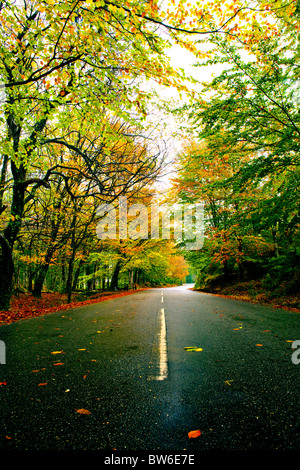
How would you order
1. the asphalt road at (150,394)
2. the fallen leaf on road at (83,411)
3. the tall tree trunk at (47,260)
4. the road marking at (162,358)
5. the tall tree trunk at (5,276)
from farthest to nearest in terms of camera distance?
the tall tree trunk at (47,260)
the tall tree trunk at (5,276)
the road marking at (162,358)
the fallen leaf on road at (83,411)
the asphalt road at (150,394)

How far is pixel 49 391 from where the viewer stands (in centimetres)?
195

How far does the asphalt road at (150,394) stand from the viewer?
1.34 m

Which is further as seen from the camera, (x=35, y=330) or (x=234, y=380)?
(x=35, y=330)

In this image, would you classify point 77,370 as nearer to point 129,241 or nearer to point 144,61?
point 144,61

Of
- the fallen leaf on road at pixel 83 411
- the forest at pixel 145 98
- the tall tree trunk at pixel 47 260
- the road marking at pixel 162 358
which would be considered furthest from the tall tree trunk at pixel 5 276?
the fallen leaf on road at pixel 83 411

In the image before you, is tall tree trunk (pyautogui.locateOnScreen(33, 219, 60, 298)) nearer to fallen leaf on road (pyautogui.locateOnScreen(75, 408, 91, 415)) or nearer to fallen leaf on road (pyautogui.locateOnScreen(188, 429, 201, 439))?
fallen leaf on road (pyautogui.locateOnScreen(75, 408, 91, 415))

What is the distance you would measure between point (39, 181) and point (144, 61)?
5.33 m

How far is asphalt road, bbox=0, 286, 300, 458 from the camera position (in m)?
1.34

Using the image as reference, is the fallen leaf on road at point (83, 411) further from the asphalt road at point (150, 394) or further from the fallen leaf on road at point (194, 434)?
the fallen leaf on road at point (194, 434)

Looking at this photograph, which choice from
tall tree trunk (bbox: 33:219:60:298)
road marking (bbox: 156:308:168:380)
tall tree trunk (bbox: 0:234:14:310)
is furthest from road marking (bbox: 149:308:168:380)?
tall tree trunk (bbox: 33:219:60:298)

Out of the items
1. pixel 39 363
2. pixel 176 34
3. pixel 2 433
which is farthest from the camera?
pixel 176 34

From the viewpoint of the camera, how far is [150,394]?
1891 millimetres

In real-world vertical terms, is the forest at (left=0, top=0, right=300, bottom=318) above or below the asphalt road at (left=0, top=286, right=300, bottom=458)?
above

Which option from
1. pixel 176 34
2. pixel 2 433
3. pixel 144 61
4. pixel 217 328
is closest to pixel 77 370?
pixel 2 433
